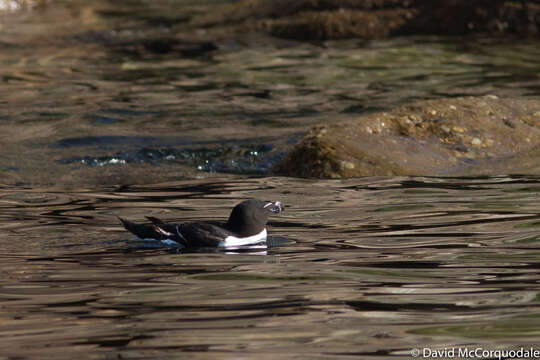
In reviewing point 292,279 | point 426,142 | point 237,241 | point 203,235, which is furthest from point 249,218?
point 426,142

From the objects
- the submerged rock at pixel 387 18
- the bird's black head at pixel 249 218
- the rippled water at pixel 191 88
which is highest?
the submerged rock at pixel 387 18

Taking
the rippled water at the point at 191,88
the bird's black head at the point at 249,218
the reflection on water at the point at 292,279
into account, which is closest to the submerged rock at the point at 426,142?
the reflection on water at the point at 292,279

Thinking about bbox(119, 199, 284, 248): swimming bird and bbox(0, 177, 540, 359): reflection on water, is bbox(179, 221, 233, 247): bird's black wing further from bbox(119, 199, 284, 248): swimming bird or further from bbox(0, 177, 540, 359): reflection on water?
bbox(0, 177, 540, 359): reflection on water

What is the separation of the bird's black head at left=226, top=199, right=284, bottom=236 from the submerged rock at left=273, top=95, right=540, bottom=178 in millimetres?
2811

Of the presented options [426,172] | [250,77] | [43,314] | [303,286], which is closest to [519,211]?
[426,172]

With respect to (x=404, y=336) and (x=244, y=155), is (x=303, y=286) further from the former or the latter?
(x=244, y=155)

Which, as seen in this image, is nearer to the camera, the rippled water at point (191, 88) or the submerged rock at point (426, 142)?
the submerged rock at point (426, 142)

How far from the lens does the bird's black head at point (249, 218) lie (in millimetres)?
6887

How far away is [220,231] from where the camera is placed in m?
6.85

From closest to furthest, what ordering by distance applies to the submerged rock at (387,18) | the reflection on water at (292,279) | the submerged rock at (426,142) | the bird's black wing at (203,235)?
the reflection on water at (292,279), the bird's black wing at (203,235), the submerged rock at (426,142), the submerged rock at (387,18)

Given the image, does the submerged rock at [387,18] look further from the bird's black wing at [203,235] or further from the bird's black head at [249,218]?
the bird's black wing at [203,235]

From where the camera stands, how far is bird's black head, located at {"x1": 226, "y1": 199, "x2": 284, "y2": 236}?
6.89 m

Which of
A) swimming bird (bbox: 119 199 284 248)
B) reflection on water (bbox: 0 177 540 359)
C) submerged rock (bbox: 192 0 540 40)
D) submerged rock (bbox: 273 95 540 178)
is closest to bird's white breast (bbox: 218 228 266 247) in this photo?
swimming bird (bbox: 119 199 284 248)

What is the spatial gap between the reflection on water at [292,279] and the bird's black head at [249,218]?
0.22m
